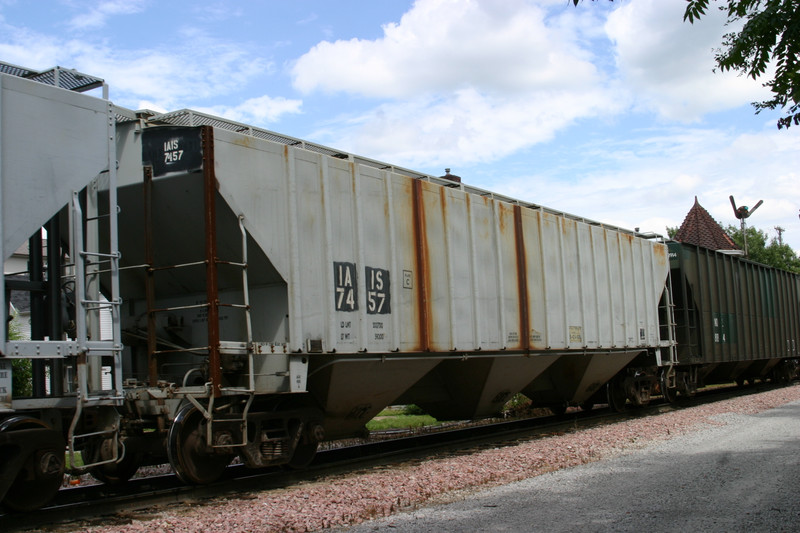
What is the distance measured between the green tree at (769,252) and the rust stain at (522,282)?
6046 cm

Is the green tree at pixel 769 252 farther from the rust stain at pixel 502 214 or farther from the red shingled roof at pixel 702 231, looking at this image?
the rust stain at pixel 502 214

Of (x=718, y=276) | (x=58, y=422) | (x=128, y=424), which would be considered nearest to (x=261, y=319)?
(x=128, y=424)

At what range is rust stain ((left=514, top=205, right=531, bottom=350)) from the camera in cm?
1220

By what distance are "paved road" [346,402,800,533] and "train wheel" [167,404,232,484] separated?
7.58 ft

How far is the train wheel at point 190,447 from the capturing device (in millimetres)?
7449

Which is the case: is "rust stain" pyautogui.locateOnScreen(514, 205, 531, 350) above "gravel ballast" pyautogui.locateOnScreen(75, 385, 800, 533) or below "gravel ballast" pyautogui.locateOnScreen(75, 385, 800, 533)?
above

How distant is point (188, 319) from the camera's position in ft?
30.5

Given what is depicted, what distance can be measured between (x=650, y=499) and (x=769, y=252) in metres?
68.8

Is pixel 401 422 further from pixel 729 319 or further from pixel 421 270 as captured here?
pixel 421 270

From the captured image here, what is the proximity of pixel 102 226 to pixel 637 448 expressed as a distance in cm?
787

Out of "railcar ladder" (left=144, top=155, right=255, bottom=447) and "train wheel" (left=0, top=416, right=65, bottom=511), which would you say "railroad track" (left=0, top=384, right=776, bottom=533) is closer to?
"train wheel" (left=0, top=416, right=65, bottom=511)

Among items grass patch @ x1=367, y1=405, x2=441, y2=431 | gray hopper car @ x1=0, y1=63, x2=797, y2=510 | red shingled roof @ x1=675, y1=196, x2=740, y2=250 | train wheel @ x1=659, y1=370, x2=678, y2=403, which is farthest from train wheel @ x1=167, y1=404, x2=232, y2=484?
red shingled roof @ x1=675, y1=196, x2=740, y2=250

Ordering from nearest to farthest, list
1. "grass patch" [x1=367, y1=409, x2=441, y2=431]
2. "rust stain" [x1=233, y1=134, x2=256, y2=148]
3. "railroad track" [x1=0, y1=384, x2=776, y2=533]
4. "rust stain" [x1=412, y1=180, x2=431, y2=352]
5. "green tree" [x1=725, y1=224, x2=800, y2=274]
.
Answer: "railroad track" [x1=0, y1=384, x2=776, y2=533] < "rust stain" [x1=233, y1=134, x2=256, y2=148] < "rust stain" [x1=412, y1=180, x2=431, y2=352] < "grass patch" [x1=367, y1=409, x2=441, y2=431] < "green tree" [x1=725, y1=224, x2=800, y2=274]

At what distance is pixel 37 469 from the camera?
6.01 meters
